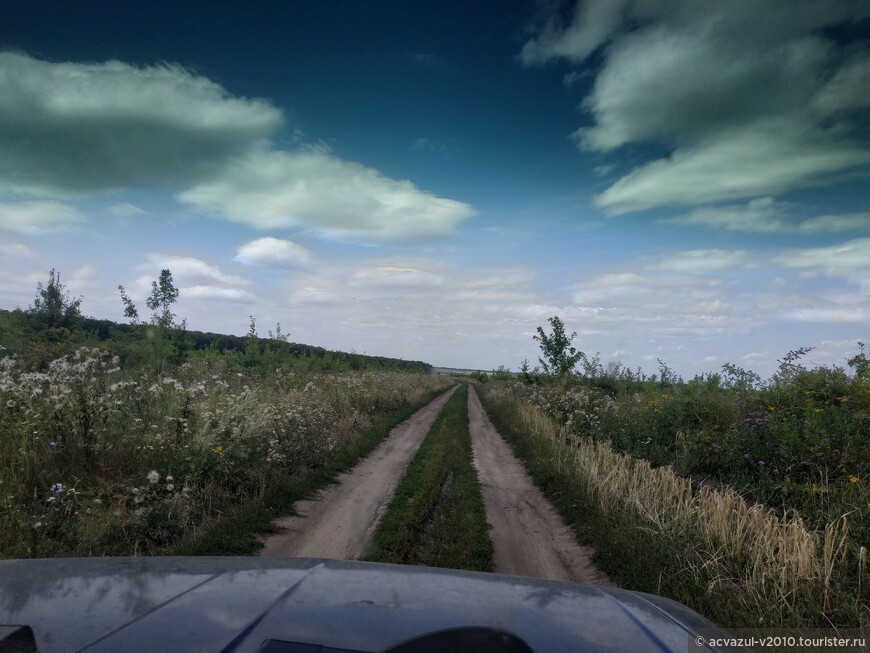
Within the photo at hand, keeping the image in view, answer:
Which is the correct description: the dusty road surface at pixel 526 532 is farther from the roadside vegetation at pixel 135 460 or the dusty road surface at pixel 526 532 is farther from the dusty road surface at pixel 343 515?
the roadside vegetation at pixel 135 460

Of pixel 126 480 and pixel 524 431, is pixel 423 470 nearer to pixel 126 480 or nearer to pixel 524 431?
pixel 126 480

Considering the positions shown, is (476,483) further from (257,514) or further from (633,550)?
(257,514)

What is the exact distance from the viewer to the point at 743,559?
577 cm

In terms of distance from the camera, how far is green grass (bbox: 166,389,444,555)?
20.2ft

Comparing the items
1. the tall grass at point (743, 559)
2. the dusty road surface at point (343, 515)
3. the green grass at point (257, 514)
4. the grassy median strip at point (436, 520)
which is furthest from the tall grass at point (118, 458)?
the tall grass at point (743, 559)

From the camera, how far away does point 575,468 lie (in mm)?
10414

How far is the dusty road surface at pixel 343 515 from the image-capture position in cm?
651

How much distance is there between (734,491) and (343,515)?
230 inches

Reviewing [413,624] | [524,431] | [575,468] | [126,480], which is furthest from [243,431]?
[524,431]

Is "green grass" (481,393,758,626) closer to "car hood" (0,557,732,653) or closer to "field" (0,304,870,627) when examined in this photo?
"field" (0,304,870,627)

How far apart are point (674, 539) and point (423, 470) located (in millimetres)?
5565

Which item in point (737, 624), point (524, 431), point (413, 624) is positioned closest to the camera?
point (413, 624)

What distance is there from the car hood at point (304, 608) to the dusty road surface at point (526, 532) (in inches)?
127

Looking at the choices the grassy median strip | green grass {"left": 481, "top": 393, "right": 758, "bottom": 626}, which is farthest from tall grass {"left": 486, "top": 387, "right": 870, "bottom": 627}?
the grassy median strip
